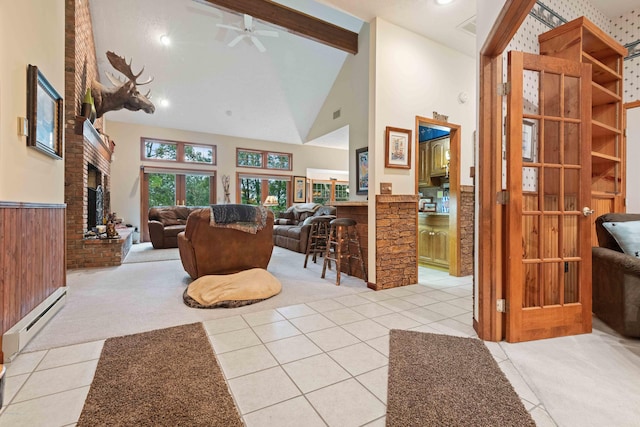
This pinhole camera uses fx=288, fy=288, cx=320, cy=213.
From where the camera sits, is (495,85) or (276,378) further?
(495,85)

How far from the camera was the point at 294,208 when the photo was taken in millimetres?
7441

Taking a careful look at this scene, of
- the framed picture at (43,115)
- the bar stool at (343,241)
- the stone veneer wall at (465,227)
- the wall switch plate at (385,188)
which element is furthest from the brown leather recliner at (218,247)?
the stone veneer wall at (465,227)

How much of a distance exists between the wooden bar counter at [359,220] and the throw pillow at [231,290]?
1.17 metres

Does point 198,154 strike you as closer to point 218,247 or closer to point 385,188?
point 218,247

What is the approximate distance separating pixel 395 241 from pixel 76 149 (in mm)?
4667

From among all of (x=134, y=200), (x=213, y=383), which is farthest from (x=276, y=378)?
(x=134, y=200)

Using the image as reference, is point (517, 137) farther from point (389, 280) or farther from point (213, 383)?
point (213, 383)

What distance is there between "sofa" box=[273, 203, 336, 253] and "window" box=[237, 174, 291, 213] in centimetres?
124

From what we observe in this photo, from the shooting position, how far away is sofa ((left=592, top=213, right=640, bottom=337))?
2.12 meters

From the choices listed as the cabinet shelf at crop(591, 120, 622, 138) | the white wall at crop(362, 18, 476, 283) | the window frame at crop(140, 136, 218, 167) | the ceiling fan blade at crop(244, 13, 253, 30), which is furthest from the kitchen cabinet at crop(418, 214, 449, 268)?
the window frame at crop(140, 136, 218, 167)

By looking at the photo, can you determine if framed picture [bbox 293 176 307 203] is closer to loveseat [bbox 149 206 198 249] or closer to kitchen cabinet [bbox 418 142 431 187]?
loveseat [bbox 149 206 198 249]

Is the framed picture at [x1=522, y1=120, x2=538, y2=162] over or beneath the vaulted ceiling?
Answer: beneath

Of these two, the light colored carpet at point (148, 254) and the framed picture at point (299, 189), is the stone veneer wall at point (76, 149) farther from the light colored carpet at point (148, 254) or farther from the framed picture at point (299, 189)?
the framed picture at point (299, 189)

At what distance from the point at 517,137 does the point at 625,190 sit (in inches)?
88.6
